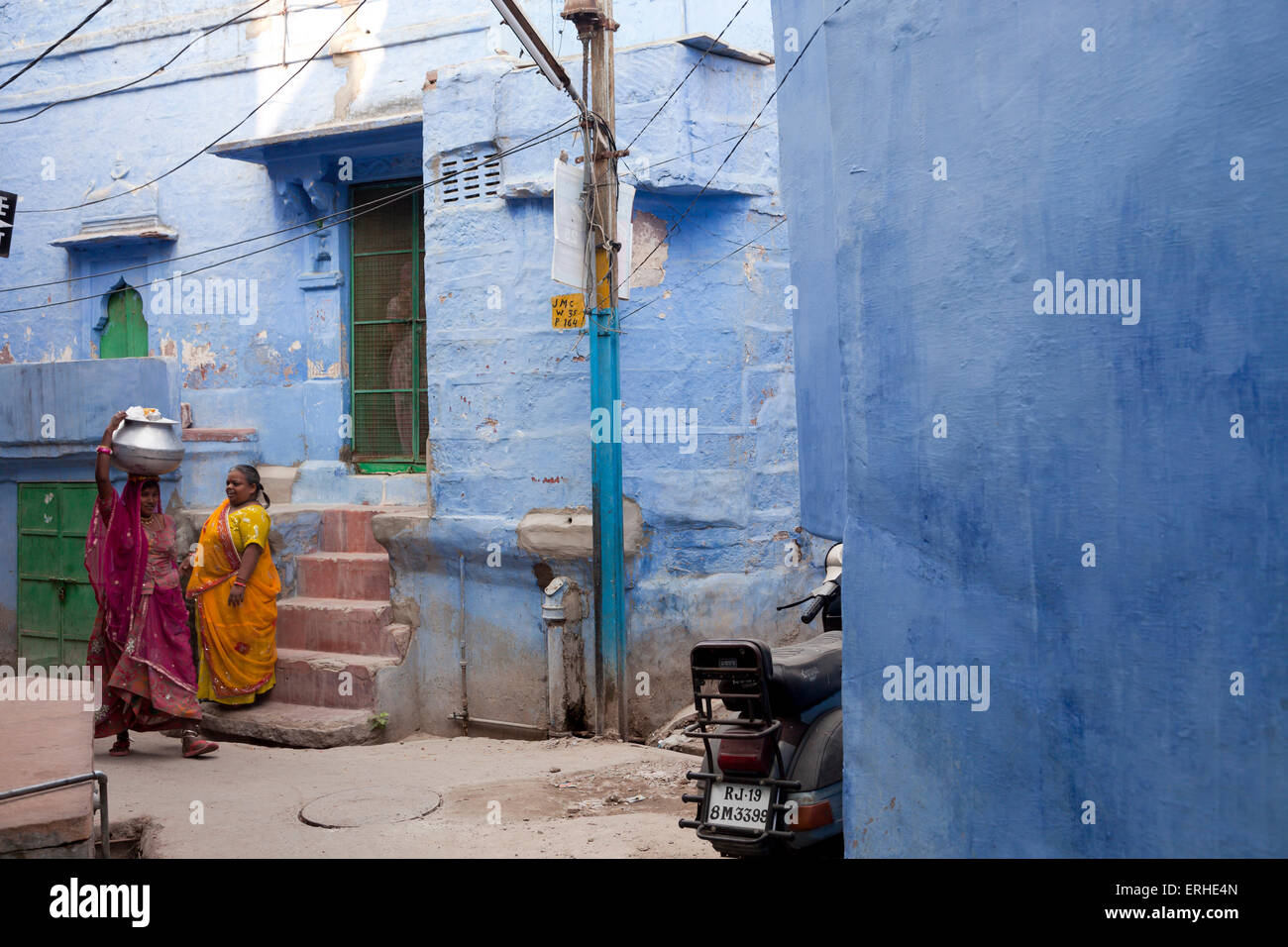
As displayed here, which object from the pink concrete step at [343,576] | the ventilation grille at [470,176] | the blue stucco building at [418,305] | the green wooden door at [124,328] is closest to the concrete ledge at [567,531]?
the blue stucco building at [418,305]

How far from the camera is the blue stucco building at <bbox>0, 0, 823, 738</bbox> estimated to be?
25.2 feet

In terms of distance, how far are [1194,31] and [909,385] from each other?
1.21m

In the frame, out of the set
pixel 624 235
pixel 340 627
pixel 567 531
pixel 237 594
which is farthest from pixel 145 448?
pixel 624 235

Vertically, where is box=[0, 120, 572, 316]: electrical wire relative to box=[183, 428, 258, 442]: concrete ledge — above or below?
above

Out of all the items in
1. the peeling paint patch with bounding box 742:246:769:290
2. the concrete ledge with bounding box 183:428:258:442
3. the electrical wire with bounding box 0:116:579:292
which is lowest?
the concrete ledge with bounding box 183:428:258:442

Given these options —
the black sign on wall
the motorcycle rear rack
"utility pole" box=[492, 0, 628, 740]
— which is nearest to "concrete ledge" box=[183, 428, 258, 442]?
the black sign on wall

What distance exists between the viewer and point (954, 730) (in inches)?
132

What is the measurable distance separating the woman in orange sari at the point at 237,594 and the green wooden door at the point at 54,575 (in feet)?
8.76

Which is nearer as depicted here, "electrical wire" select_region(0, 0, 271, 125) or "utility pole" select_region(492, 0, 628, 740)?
"utility pole" select_region(492, 0, 628, 740)

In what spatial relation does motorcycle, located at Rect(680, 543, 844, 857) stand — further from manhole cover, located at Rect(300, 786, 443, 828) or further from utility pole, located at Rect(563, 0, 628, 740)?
utility pole, located at Rect(563, 0, 628, 740)

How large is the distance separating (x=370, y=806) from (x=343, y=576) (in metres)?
3.20

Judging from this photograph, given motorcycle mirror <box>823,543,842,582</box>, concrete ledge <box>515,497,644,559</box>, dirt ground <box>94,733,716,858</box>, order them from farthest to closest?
concrete ledge <box>515,497,644,559</box>
motorcycle mirror <box>823,543,842,582</box>
dirt ground <box>94,733,716,858</box>

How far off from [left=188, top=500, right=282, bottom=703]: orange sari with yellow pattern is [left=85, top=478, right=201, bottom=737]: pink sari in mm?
744

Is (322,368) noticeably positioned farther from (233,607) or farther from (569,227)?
(569,227)
